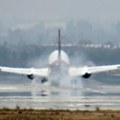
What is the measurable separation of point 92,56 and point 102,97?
65.0 metres

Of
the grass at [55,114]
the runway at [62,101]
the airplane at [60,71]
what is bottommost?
the grass at [55,114]

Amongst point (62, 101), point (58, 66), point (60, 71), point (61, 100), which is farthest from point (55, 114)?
point (58, 66)

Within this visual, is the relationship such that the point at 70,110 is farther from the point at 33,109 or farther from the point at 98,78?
the point at 98,78

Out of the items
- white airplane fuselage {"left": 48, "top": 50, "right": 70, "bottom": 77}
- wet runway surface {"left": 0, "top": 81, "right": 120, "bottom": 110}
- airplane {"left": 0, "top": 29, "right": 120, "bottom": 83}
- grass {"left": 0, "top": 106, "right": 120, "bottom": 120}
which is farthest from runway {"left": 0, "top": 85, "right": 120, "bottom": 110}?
white airplane fuselage {"left": 48, "top": 50, "right": 70, "bottom": 77}

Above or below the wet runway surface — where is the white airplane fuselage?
above

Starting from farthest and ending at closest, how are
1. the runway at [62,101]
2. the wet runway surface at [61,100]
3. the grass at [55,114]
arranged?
the wet runway surface at [61,100]
the runway at [62,101]
the grass at [55,114]

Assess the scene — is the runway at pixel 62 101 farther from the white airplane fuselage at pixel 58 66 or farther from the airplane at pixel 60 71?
the white airplane fuselage at pixel 58 66

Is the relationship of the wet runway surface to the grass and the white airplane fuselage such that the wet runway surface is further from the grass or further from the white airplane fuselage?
the white airplane fuselage

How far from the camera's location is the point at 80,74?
331 ft

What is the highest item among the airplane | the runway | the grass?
the airplane

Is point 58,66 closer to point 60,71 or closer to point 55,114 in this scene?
point 60,71

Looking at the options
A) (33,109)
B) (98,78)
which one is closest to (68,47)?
(98,78)

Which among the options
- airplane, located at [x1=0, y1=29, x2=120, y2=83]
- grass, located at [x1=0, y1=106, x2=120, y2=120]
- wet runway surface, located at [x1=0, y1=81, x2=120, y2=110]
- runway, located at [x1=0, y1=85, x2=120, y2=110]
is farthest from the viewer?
airplane, located at [x1=0, y1=29, x2=120, y2=83]

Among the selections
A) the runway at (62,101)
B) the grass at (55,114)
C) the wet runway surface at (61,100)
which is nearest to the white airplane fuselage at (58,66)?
the wet runway surface at (61,100)
